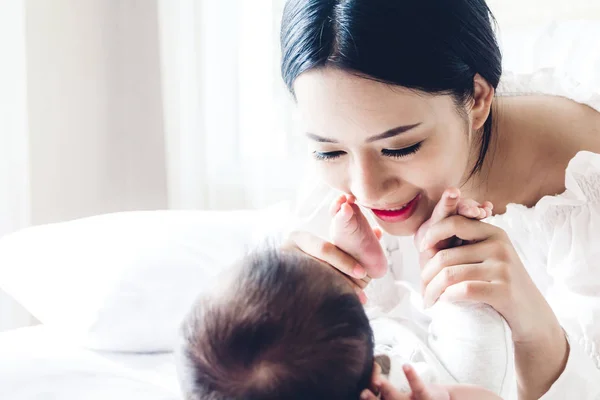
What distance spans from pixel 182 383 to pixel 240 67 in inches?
52.9

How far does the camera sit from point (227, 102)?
6.19 ft

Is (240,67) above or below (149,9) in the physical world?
below

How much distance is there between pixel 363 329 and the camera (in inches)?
25.1

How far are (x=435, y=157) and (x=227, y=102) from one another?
116 cm

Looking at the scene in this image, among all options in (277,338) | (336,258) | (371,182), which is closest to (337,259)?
(336,258)

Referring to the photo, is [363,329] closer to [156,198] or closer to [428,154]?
[428,154]

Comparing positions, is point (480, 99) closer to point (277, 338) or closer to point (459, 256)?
point (459, 256)

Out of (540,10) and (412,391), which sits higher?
(540,10)

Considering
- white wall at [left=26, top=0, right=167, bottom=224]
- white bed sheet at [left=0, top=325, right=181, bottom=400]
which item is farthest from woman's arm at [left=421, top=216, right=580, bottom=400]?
white wall at [left=26, top=0, right=167, bottom=224]

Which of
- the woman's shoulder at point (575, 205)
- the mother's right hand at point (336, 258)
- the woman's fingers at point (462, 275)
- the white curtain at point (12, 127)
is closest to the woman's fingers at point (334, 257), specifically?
the mother's right hand at point (336, 258)

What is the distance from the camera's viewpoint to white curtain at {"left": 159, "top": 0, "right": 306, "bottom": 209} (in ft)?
6.00

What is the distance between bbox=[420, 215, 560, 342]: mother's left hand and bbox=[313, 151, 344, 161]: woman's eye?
152mm

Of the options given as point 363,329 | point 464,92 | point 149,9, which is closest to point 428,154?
point 464,92

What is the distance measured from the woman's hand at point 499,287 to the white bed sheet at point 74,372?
391 millimetres
